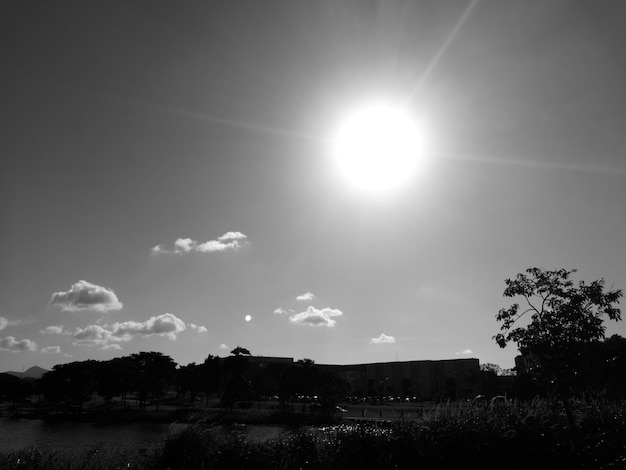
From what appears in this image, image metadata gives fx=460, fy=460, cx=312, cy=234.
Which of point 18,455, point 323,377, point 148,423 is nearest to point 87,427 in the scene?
point 148,423

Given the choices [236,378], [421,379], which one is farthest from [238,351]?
[421,379]

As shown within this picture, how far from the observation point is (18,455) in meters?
8.48

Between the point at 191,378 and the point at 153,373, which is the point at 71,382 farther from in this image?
the point at 191,378

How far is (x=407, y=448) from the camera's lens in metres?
11.0

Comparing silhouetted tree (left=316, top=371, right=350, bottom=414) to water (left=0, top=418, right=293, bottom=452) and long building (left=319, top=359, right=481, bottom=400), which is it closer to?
A: water (left=0, top=418, right=293, bottom=452)

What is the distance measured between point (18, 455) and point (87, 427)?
7033cm

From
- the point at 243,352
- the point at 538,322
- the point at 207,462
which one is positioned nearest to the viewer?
the point at 207,462

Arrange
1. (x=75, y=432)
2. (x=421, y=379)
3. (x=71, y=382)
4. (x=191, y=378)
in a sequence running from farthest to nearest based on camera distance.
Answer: (x=421, y=379)
(x=191, y=378)
(x=71, y=382)
(x=75, y=432)

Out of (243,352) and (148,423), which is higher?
(243,352)

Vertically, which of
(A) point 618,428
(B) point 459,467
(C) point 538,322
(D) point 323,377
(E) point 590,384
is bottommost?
(B) point 459,467

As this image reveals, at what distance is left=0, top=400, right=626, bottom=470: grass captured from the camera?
9.70 m

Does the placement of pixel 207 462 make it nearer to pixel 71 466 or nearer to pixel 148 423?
pixel 71 466

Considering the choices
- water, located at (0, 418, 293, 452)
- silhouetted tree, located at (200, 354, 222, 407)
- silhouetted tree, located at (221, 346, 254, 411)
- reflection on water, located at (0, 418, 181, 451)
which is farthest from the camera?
silhouetted tree, located at (200, 354, 222, 407)

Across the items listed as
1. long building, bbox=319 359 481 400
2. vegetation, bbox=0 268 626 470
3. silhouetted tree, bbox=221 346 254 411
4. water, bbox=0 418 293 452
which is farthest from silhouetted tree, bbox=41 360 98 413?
vegetation, bbox=0 268 626 470
